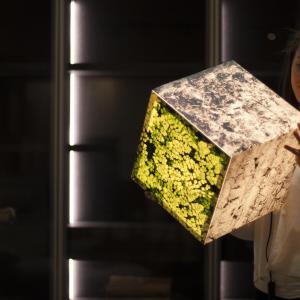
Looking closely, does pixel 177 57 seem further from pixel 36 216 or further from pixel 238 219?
pixel 238 219

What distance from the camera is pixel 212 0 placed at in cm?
218

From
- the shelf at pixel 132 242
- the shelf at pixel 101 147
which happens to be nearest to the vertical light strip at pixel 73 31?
the shelf at pixel 101 147

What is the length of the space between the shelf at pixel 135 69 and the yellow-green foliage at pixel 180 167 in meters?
1.03

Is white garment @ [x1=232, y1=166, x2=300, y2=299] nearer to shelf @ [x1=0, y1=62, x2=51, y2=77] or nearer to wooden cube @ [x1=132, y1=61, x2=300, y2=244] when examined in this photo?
wooden cube @ [x1=132, y1=61, x2=300, y2=244]

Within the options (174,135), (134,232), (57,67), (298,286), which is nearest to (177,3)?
(57,67)

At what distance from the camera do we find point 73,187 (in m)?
2.40

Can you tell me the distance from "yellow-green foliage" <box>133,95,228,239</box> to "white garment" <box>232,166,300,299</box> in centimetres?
22

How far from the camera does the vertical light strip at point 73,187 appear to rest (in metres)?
2.37

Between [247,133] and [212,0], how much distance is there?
1184 millimetres

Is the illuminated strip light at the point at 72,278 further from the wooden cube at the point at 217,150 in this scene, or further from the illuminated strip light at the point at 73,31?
the wooden cube at the point at 217,150

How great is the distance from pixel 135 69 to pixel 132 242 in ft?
2.66

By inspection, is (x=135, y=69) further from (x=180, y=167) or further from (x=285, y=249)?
(x=285, y=249)

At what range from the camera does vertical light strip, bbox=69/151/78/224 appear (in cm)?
237

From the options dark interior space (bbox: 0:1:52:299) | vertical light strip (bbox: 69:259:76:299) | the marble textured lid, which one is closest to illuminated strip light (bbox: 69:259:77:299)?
vertical light strip (bbox: 69:259:76:299)
